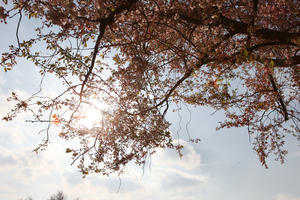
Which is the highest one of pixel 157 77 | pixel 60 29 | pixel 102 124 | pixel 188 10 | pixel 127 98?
pixel 188 10

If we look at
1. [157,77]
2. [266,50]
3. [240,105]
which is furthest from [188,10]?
[240,105]

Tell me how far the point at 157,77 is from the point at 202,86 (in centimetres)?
279

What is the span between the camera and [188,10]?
740cm

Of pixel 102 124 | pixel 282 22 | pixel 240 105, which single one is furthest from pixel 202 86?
pixel 102 124

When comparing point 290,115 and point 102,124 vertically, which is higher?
point 290,115

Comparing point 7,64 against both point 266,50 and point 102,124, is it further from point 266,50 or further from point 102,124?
point 266,50

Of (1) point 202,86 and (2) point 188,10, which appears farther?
(1) point 202,86

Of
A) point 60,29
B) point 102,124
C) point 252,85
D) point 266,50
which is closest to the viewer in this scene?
point 60,29

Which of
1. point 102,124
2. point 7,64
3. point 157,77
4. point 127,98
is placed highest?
point 157,77

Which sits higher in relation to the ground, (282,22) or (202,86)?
(282,22)

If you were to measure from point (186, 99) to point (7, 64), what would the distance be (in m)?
7.94

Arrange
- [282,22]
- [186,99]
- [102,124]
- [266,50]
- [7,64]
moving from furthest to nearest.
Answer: [186,99], [266,50], [282,22], [102,124], [7,64]

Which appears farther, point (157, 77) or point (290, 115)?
point (290, 115)

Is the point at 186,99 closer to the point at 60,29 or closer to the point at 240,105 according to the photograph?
the point at 240,105
